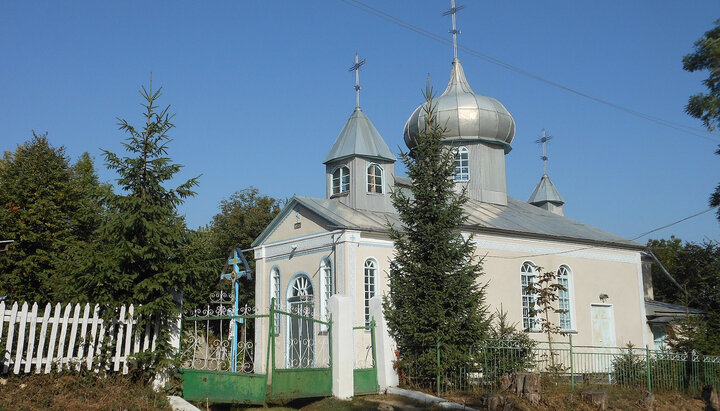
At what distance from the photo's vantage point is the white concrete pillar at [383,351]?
14.0 meters

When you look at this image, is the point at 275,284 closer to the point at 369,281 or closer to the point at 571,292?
the point at 369,281

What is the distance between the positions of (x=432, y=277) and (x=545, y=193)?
2581cm

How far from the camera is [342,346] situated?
Answer: 12.8 m

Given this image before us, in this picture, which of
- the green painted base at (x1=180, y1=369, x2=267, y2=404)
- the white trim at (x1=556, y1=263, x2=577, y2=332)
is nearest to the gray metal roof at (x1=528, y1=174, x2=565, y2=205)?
the white trim at (x1=556, y1=263, x2=577, y2=332)

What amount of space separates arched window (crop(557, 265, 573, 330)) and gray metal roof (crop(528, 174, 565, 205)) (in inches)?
564

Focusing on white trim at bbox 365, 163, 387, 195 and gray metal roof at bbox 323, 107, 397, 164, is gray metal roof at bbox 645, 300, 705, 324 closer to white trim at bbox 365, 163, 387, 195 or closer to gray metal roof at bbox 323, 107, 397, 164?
white trim at bbox 365, 163, 387, 195

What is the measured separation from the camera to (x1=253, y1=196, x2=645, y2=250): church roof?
2120cm

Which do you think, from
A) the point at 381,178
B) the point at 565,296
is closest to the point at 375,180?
the point at 381,178

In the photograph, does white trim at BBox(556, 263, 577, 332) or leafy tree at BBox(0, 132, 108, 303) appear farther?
white trim at BBox(556, 263, 577, 332)

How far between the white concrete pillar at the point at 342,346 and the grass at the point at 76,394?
3.32 metres

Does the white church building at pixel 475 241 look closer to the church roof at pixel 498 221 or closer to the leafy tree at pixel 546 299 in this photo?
the church roof at pixel 498 221

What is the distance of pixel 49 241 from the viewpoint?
79.5 feet

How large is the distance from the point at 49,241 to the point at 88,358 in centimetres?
1561

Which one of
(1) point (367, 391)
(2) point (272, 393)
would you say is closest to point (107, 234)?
(2) point (272, 393)
